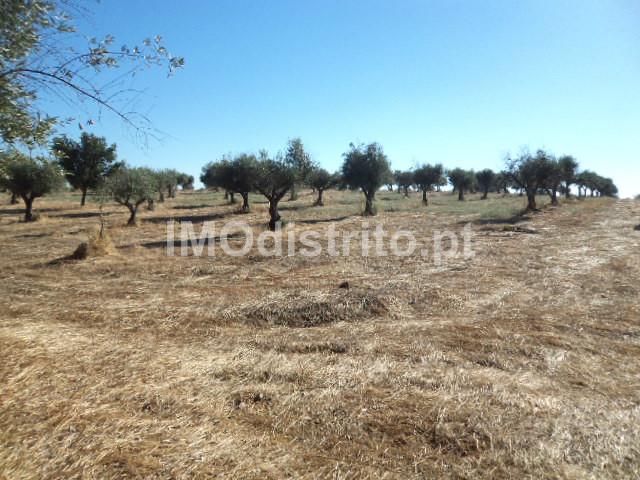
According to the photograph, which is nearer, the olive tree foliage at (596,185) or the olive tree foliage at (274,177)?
the olive tree foliage at (274,177)

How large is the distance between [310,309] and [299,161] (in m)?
20.3

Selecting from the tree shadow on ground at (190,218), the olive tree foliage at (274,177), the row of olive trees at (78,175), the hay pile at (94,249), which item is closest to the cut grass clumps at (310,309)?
the hay pile at (94,249)

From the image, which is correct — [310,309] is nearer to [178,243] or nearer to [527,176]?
[178,243]

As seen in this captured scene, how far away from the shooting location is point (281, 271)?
37.4 ft

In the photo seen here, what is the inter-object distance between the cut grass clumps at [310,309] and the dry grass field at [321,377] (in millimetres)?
44

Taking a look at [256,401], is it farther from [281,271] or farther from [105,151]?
[105,151]

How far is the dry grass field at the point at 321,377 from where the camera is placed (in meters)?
3.04

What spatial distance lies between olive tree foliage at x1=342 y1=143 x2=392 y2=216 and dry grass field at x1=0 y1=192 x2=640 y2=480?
24942 millimetres

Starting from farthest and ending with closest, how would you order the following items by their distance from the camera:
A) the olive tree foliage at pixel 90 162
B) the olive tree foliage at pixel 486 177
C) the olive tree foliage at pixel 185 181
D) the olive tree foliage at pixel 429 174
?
the olive tree foliage at pixel 185 181 → the olive tree foliage at pixel 486 177 → the olive tree foliage at pixel 429 174 → the olive tree foliage at pixel 90 162

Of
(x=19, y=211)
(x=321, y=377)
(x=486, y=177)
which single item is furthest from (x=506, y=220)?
(x=19, y=211)

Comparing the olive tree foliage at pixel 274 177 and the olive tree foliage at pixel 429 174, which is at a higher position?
the olive tree foliage at pixel 429 174

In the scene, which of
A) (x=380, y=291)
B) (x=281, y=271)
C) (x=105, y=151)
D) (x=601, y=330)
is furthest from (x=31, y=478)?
(x=105, y=151)

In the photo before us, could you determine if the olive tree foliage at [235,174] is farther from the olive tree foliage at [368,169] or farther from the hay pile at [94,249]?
the hay pile at [94,249]

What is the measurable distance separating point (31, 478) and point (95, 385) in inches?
57.4
